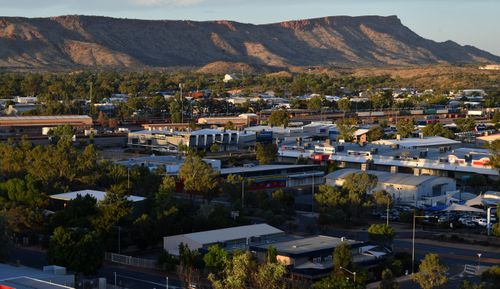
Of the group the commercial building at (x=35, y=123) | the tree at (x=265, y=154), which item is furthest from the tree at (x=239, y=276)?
the commercial building at (x=35, y=123)

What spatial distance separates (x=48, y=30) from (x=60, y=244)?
544ft

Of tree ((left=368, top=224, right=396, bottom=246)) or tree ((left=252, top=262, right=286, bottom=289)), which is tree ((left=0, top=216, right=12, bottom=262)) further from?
tree ((left=368, top=224, right=396, bottom=246))

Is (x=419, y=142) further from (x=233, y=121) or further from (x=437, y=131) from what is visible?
(x=233, y=121)

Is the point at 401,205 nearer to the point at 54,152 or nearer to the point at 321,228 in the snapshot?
the point at 321,228

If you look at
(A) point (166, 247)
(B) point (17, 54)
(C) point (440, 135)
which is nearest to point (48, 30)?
(B) point (17, 54)

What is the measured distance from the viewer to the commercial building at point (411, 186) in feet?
121

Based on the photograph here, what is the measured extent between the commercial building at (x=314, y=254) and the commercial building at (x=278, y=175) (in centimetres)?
1323

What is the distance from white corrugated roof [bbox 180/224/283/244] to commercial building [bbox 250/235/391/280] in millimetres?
855

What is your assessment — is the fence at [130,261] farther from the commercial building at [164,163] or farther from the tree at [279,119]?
the tree at [279,119]

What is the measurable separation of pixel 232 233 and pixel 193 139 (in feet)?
90.5

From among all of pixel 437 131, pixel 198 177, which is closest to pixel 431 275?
pixel 198 177

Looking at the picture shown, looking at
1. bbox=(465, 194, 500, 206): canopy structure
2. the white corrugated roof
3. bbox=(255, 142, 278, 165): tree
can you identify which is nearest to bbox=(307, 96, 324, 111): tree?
bbox=(255, 142, 278, 165): tree

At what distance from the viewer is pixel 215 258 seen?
2369cm

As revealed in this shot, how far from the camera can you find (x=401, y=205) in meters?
35.9
